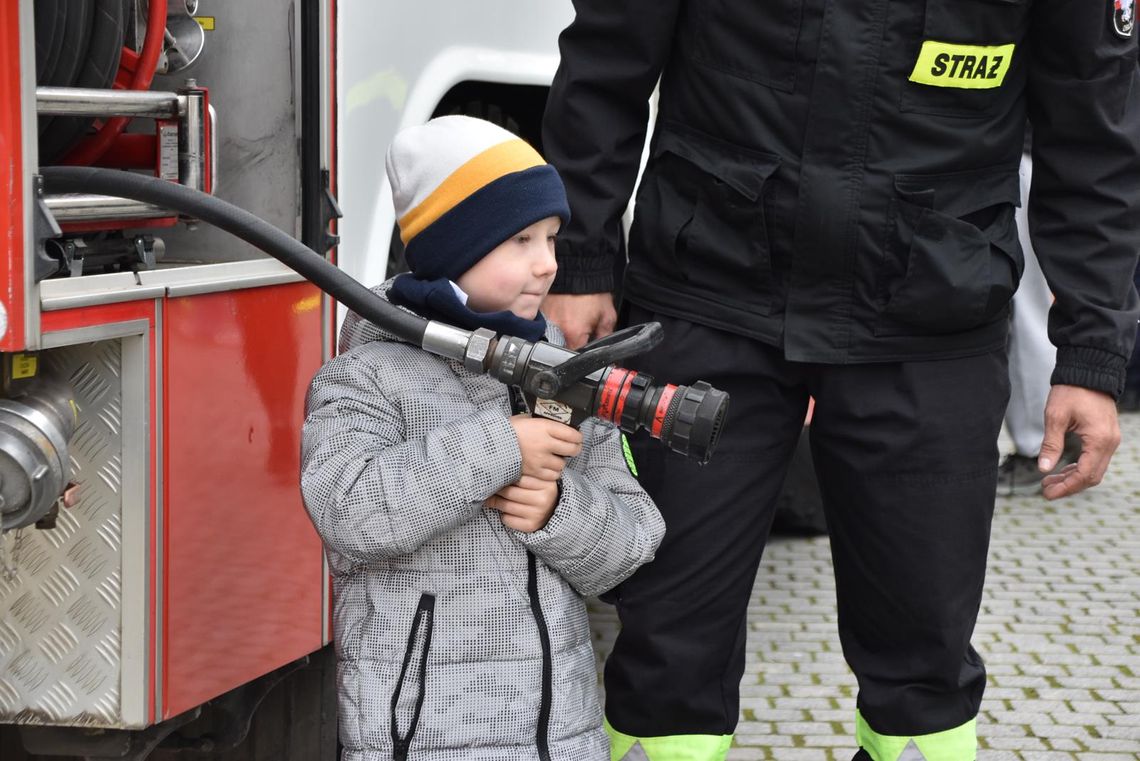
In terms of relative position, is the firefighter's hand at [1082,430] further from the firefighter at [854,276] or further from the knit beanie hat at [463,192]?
the knit beanie hat at [463,192]

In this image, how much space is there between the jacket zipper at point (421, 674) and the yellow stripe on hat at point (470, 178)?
0.50 metres

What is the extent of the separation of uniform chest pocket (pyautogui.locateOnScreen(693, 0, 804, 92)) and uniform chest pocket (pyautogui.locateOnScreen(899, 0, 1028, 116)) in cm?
17

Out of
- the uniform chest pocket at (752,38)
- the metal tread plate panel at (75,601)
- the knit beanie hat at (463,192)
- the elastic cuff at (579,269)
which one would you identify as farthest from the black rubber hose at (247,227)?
the uniform chest pocket at (752,38)

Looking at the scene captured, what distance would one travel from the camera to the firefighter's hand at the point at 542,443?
1.98 metres

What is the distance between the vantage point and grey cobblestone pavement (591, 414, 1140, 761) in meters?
3.66

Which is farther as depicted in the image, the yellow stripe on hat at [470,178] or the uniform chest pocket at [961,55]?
the uniform chest pocket at [961,55]

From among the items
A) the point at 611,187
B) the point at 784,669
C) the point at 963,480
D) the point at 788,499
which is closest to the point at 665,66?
the point at 611,187

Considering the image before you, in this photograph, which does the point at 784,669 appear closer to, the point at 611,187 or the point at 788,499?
the point at 788,499

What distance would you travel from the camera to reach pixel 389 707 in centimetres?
203


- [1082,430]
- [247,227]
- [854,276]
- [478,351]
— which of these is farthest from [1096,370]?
[247,227]

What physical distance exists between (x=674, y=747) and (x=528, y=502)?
0.69 metres

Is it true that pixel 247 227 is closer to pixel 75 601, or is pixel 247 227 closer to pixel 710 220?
pixel 75 601

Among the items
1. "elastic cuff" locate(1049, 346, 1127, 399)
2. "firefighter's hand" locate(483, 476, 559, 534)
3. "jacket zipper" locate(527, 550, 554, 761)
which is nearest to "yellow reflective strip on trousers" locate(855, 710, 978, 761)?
"elastic cuff" locate(1049, 346, 1127, 399)

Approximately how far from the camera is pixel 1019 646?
171 inches
